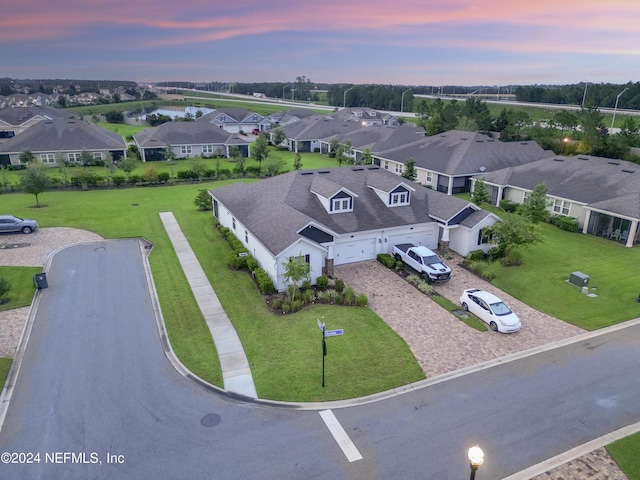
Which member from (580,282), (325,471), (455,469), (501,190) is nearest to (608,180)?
(501,190)

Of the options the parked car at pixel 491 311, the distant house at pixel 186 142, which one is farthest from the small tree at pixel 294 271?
Result: the distant house at pixel 186 142

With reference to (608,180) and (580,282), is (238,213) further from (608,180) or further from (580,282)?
(608,180)

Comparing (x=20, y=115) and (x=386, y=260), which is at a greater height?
(x=20, y=115)

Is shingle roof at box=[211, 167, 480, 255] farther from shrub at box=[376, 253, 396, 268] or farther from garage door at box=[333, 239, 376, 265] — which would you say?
shrub at box=[376, 253, 396, 268]

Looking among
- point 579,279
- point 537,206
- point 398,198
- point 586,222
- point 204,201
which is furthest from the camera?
point 204,201

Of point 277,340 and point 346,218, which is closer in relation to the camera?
point 277,340

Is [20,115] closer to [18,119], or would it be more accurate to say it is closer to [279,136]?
[18,119]

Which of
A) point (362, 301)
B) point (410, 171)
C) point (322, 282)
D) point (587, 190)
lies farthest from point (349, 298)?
point (410, 171)
